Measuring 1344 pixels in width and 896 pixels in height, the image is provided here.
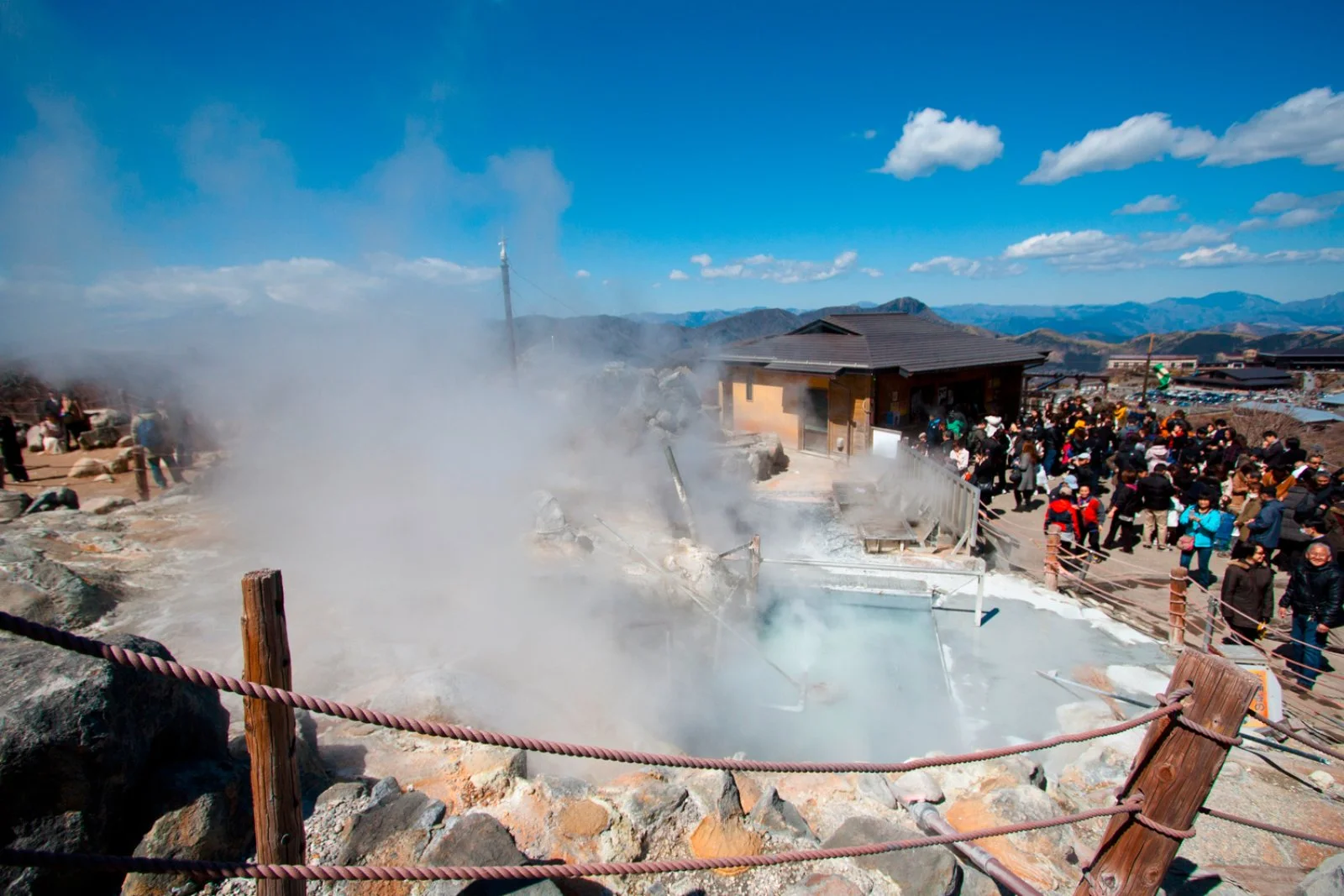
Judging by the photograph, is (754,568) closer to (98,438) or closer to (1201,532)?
(1201,532)

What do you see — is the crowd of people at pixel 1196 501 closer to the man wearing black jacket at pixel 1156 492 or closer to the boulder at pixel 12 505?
the man wearing black jacket at pixel 1156 492

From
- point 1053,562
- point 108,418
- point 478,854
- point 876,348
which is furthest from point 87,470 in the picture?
point 876,348

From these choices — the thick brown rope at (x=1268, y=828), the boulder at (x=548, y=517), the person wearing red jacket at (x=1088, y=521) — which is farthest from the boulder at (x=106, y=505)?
the person wearing red jacket at (x=1088, y=521)

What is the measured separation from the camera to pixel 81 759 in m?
2.25

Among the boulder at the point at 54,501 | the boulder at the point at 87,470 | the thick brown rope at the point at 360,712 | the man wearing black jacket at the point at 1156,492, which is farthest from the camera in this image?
the boulder at the point at 87,470

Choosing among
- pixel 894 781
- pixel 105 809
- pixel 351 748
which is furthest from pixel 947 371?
pixel 105 809

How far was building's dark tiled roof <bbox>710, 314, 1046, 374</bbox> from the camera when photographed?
14.0 metres

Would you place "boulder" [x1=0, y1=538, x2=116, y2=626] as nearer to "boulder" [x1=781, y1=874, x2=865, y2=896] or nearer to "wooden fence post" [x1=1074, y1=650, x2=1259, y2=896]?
"boulder" [x1=781, y1=874, x2=865, y2=896]

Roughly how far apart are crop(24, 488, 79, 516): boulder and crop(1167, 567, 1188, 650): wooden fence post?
13.1 meters

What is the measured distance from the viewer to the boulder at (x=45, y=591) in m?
4.61

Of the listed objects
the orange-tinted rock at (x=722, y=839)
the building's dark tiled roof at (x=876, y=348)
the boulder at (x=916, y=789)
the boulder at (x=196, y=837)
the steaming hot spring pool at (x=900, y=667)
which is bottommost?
the steaming hot spring pool at (x=900, y=667)

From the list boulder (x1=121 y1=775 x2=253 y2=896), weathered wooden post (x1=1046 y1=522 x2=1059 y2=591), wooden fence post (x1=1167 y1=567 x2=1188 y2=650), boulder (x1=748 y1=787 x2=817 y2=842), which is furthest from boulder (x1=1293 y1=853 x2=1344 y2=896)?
weathered wooden post (x1=1046 y1=522 x2=1059 y2=591)

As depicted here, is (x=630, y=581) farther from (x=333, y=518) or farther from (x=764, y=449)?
(x=764, y=449)

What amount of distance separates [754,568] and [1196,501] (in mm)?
5551
